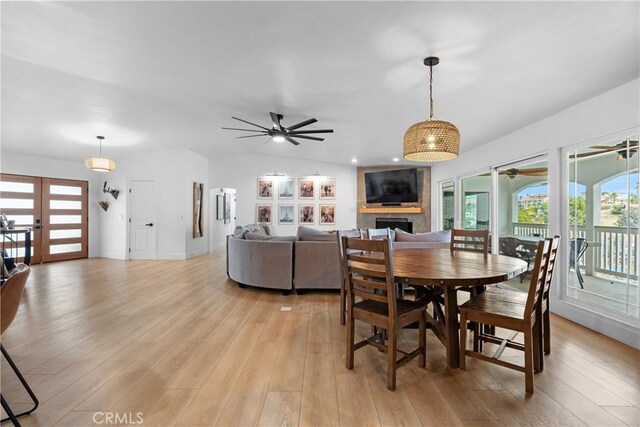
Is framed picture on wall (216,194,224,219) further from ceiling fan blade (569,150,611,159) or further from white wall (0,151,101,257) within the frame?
ceiling fan blade (569,150,611,159)

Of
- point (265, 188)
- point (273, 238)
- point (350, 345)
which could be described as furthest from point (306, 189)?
point (350, 345)

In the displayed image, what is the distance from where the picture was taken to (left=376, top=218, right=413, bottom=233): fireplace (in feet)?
Answer: 26.8

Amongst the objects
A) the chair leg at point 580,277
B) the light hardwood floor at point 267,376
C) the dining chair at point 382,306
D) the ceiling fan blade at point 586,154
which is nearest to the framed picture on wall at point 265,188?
the light hardwood floor at point 267,376

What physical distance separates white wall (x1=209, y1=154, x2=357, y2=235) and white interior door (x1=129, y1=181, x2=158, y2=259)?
173cm

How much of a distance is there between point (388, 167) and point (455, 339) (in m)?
6.54

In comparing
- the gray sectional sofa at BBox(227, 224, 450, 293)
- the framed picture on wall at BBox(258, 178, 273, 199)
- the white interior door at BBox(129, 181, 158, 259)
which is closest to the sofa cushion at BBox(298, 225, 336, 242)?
the gray sectional sofa at BBox(227, 224, 450, 293)

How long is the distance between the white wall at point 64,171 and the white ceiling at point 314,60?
226 cm

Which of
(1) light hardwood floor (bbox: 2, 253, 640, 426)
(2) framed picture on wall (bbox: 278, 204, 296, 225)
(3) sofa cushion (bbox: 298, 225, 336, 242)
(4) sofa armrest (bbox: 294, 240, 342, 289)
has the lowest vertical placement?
(1) light hardwood floor (bbox: 2, 253, 640, 426)

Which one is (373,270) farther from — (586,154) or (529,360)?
(586,154)

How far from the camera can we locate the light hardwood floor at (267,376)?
1728 mm

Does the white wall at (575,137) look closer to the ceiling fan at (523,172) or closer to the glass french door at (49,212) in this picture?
the ceiling fan at (523,172)

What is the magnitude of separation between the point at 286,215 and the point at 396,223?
310cm

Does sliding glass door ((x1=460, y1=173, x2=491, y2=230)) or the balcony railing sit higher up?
sliding glass door ((x1=460, y1=173, x2=491, y2=230))

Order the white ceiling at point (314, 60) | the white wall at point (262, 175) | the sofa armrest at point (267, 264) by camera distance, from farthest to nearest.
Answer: the white wall at point (262, 175) → the sofa armrest at point (267, 264) → the white ceiling at point (314, 60)
